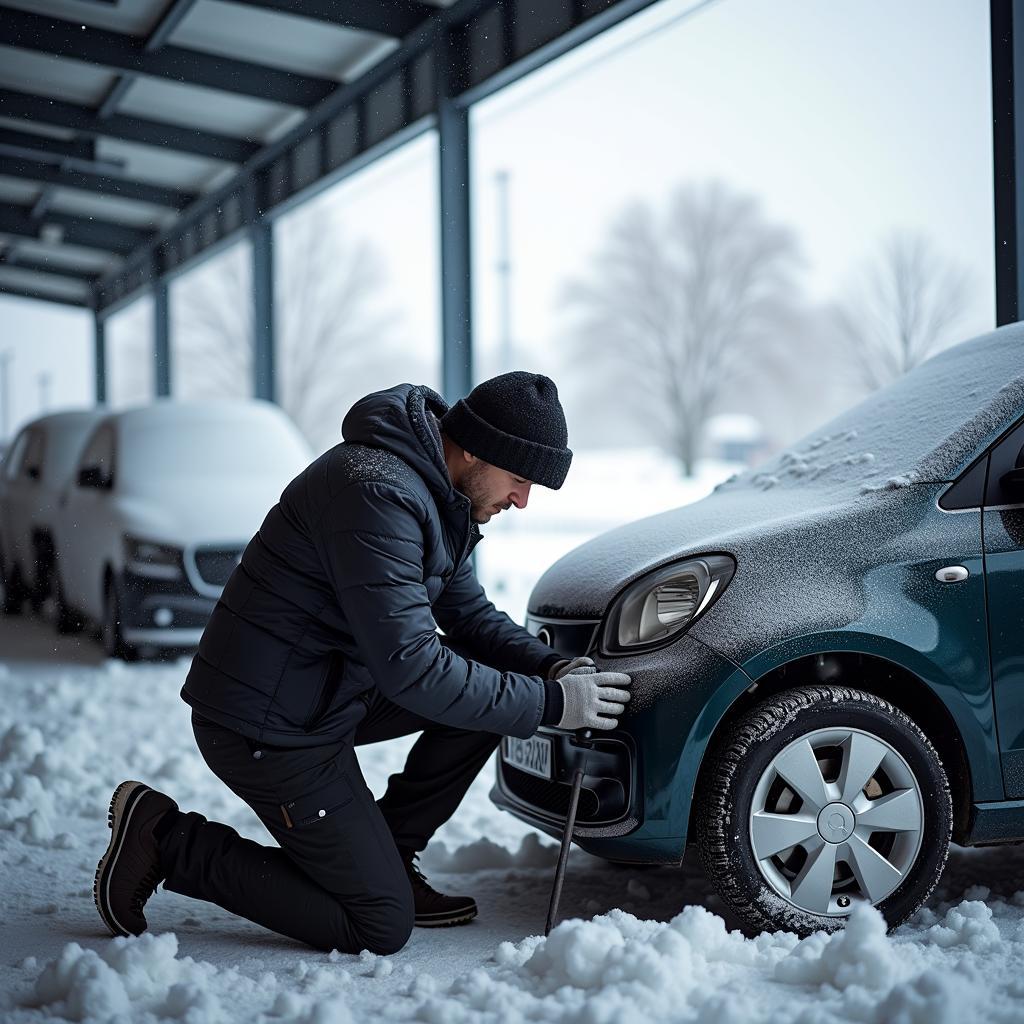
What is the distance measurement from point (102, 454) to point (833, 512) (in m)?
6.39

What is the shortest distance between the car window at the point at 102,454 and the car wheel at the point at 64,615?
0.79 m

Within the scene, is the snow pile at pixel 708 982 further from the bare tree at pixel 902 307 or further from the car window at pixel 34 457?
the car window at pixel 34 457

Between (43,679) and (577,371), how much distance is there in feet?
83.6

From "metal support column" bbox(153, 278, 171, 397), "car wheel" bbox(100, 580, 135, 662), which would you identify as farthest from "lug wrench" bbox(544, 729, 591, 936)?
"metal support column" bbox(153, 278, 171, 397)

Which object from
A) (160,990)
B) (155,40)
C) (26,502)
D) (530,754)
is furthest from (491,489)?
(26,502)

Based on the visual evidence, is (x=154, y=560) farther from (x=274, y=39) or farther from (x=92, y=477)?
(x=274, y=39)

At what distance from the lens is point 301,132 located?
24.8ft

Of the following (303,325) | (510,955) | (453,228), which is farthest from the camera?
(303,325)

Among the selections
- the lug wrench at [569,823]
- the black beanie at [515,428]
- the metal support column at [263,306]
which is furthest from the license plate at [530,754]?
the metal support column at [263,306]

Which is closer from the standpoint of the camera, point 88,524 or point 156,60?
point 156,60

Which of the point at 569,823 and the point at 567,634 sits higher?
the point at 567,634

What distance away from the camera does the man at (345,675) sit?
2.77 m

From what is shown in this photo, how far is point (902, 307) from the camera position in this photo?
700cm

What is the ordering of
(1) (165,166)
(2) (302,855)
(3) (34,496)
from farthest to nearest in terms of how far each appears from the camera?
(3) (34,496), (1) (165,166), (2) (302,855)
